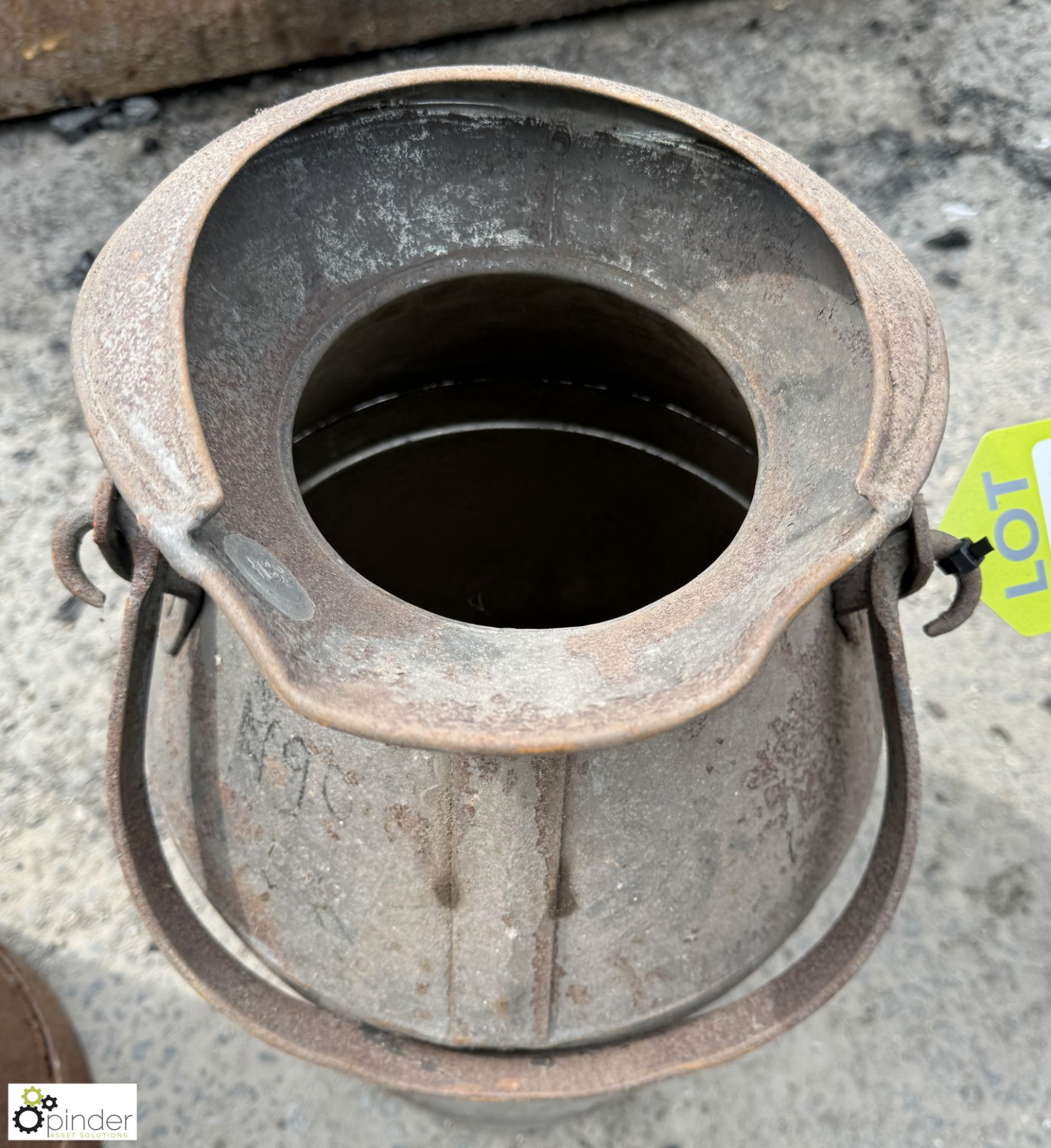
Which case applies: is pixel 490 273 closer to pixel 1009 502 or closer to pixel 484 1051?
pixel 1009 502

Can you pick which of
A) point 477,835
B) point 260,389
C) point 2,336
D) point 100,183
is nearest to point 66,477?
point 2,336

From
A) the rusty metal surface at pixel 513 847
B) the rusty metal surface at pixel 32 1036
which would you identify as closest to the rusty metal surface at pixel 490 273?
the rusty metal surface at pixel 513 847

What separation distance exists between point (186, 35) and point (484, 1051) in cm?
222

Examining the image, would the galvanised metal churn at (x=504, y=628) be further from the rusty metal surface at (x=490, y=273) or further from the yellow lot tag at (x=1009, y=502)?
the yellow lot tag at (x=1009, y=502)

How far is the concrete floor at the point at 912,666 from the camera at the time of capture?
1.72 metres

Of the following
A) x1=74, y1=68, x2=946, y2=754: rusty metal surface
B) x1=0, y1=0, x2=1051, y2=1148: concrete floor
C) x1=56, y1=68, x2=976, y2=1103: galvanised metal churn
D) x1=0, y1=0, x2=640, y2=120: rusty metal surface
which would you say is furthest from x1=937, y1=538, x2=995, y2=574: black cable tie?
x1=0, y1=0, x2=640, y2=120: rusty metal surface

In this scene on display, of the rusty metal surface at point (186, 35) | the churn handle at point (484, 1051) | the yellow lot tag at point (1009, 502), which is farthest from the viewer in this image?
the rusty metal surface at point (186, 35)

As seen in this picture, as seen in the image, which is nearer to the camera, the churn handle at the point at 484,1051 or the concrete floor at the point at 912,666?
the churn handle at the point at 484,1051

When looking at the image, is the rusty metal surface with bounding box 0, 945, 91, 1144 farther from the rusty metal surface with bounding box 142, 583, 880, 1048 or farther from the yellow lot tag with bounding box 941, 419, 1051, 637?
the yellow lot tag with bounding box 941, 419, 1051, 637

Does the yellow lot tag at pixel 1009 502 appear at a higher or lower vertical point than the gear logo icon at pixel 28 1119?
higher

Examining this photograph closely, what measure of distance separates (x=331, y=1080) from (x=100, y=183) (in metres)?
1.98

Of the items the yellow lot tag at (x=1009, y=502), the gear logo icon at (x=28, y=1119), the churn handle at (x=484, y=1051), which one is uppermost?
the yellow lot tag at (x=1009, y=502)

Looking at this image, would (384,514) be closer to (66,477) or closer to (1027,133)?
(66,477)

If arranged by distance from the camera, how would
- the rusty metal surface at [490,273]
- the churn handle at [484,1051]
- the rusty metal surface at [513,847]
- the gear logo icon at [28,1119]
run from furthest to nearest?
1. the gear logo icon at [28,1119]
2. the churn handle at [484,1051]
3. the rusty metal surface at [513,847]
4. the rusty metal surface at [490,273]
